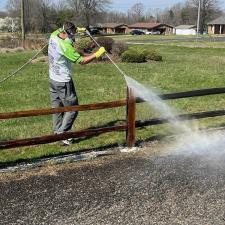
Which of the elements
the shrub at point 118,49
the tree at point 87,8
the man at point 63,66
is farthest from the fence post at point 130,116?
the tree at point 87,8

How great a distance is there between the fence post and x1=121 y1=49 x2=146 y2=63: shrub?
622 inches

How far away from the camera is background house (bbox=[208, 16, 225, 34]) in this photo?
102812 mm

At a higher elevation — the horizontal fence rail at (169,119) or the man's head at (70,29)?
the man's head at (70,29)

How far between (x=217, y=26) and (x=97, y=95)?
320 ft

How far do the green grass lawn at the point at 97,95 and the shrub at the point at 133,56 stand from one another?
767mm

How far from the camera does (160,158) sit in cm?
695

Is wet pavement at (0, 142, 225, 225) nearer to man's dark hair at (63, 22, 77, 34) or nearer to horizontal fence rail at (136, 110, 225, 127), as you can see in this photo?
horizontal fence rail at (136, 110, 225, 127)

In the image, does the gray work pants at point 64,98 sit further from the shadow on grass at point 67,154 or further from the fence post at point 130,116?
the fence post at point 130,116

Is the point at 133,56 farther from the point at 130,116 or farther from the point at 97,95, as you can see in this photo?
the point at 130,116

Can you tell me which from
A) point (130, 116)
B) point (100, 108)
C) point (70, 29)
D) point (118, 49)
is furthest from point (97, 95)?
point (118, 49)

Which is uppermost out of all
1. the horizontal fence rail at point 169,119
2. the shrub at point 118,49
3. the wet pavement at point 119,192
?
the shrub at point 118,49

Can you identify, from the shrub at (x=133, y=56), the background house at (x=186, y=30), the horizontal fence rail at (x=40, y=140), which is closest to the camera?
the horizontal fence rail at (x=40, y=140)

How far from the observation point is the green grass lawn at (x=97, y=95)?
818 cm

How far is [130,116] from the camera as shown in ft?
24.0
